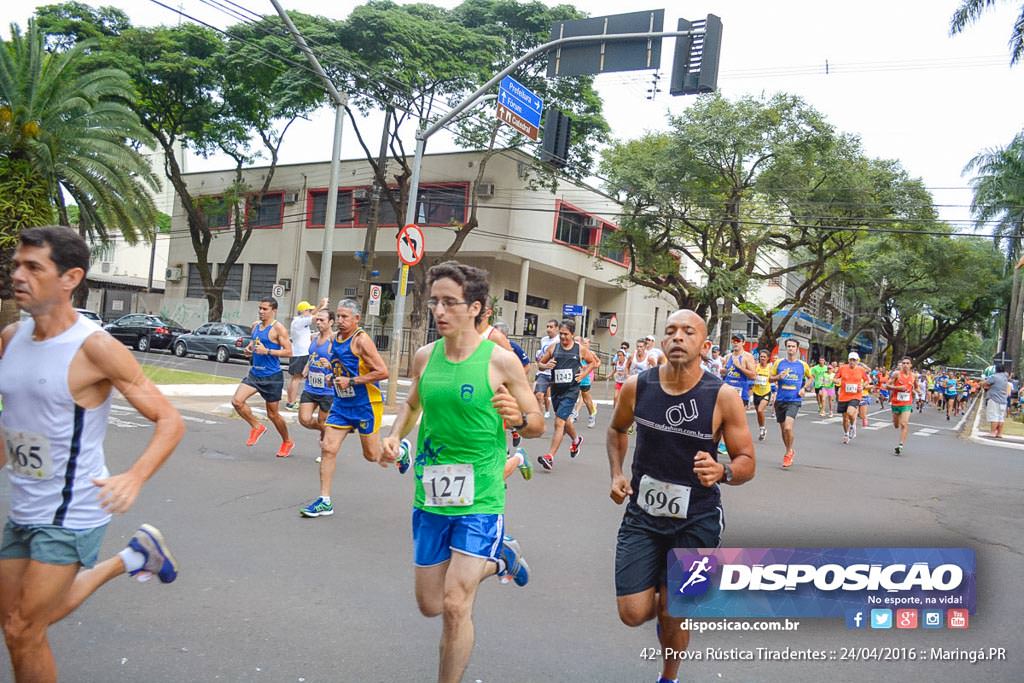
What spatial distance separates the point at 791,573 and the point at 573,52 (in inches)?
411

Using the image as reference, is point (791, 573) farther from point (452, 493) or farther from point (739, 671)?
point (452, 493)

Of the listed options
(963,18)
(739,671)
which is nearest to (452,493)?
(739,671)

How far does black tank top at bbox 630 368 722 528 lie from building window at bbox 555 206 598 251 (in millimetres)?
30437

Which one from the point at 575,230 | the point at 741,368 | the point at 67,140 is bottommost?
the point at 741,368

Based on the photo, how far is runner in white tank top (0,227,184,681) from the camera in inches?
107

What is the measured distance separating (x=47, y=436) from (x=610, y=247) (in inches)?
1222

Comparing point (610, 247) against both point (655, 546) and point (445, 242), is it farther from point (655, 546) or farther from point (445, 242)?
point (655, 546)

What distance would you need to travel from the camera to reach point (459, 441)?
142 inches

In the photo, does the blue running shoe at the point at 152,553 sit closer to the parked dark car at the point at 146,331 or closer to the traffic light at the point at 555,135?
the traffic light at the point at 555,135

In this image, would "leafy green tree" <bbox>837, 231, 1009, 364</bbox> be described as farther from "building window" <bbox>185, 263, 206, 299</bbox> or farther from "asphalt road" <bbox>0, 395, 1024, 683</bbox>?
"building window" <bbox>185, 263, 206, 299</bbox>

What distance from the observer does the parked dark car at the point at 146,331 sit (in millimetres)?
28078

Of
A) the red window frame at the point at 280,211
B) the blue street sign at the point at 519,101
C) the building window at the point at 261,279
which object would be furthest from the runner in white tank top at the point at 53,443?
the building window at the point at 261,279
